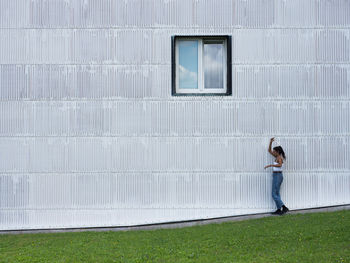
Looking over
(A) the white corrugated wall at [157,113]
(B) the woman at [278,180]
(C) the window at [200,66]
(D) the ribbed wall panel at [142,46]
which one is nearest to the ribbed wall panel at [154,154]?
(A) the white corrugated wall at [157,113]

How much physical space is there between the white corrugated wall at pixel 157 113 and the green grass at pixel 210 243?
34.1 inches

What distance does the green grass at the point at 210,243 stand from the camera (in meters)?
6.88

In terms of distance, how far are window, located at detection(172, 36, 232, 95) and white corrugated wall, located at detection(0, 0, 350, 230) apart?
0.29 m

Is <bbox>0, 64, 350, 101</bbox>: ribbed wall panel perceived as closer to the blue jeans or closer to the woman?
the woman

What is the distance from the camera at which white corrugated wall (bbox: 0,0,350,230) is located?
1012 cm

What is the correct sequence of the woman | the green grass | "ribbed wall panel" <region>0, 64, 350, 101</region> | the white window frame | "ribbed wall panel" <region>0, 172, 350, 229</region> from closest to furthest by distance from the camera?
the green grass < the woman < "ribbed wall panel" <region>0, 172, 350, 229</region> < "ribbed wall panel" <region>0, 64, 350, 101</region> < the white window frame

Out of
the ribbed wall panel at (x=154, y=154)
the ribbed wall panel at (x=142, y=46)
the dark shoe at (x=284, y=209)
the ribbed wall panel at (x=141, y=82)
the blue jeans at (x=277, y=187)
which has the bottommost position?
the dark shoe at (x=284, y=209)

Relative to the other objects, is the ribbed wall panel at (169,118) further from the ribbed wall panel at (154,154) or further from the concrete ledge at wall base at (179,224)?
the concrete ledge at wall base at (179,224)

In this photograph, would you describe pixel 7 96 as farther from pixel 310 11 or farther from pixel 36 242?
pixel 310 11

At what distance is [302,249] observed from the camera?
6980mm

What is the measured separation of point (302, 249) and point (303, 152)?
149 inches

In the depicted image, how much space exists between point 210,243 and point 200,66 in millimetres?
4869

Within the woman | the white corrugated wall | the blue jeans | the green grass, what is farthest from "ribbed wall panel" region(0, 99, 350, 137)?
the green grass

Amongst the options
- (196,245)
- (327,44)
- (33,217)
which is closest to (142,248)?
(196,245)
